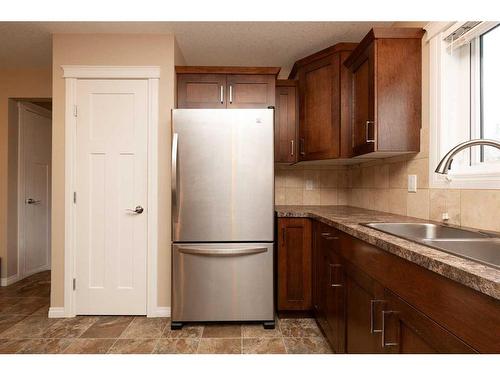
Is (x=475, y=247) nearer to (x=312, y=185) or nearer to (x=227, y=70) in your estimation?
(x=312, y=185)

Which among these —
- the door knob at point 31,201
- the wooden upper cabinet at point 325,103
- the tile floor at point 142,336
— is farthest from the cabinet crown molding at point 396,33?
the door knob at point 31,201

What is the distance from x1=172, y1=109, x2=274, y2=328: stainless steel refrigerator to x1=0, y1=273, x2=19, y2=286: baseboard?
240 centimetres

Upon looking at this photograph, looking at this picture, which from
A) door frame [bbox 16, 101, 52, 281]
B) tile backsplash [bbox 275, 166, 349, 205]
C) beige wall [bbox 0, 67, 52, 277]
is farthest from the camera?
door frame [bbox 16, 101, 52, 281]

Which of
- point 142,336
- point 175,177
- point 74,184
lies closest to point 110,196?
point 74,184

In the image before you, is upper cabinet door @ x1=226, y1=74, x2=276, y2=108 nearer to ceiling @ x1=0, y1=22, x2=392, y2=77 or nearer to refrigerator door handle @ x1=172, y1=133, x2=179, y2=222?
ceiling @ x1=0, y1=22, x2=392, y2=77

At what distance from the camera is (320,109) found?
8.02 ft

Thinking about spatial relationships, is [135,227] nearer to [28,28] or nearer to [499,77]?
[28,28]

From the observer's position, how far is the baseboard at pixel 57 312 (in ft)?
7.77

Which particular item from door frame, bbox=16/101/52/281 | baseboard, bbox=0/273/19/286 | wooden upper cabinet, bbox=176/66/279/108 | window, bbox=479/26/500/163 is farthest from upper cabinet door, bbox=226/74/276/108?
baseboard, bbox=0/273/19/286

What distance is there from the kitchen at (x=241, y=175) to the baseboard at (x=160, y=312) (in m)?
0.02

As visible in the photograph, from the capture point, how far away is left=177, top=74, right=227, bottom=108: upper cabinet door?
2.50 meters

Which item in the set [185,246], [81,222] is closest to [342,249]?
[185,246]

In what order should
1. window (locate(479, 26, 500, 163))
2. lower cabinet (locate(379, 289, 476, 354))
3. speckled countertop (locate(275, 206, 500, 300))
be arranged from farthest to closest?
window (locate(479, 26, 500, 163))
lower cabinet (locate(379, 289, 476, 354))
speckled countertop (locate(275, 206, 500, 300))
